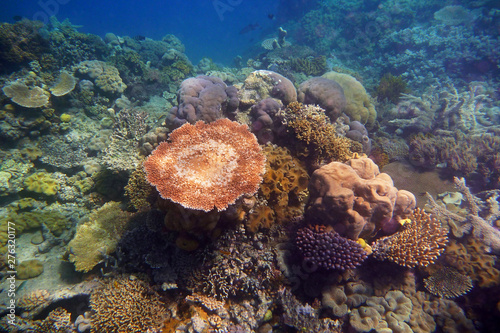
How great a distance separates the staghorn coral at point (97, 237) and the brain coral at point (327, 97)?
20.4 ft

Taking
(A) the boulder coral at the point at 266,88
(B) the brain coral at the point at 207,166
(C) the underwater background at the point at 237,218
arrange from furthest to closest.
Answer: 1. (A) the boulder coral at the point at 266,88
2. (C) the underwater background at the point at 237,218
3. (B) the brain coral at the point at 207,166

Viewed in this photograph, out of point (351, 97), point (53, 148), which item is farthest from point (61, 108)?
→ point (351, 97)

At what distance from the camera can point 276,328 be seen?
4.02m

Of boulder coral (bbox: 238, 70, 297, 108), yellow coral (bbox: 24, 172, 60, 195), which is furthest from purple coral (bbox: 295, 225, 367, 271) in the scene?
yellow coral (bbox: 24, 172, 60, 195)

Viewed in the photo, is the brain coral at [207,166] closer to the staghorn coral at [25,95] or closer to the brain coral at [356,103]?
the brain coral at [356,103]

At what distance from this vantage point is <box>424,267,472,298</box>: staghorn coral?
4.43 metres

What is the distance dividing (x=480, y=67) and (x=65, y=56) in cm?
2634

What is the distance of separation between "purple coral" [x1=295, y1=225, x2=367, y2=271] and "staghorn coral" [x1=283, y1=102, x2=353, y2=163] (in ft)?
6.28

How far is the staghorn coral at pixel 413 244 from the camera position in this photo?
4.28 meters

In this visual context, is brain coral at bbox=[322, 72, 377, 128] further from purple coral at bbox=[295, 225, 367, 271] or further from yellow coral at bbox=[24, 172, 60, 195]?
yellow coral at bbox=[24, 172, 60, 195]

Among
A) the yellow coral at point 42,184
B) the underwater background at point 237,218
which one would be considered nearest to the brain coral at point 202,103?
the underwater background at point 237,218

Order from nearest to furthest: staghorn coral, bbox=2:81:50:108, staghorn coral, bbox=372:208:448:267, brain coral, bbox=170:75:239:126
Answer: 1. staghorn coral, bbox=372:208:448:267
2. brain coral, bbox=170:75:239:126
3. staghorn coral, bbox=2:81:50:108

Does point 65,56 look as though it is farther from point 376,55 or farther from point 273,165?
point 376,55

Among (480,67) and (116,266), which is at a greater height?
(480,67)
